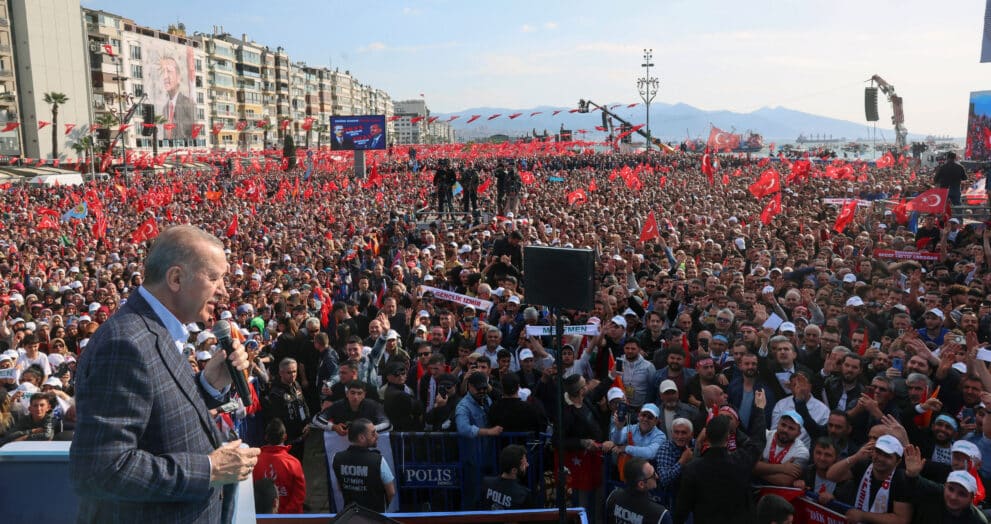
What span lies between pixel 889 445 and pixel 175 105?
3718 inches

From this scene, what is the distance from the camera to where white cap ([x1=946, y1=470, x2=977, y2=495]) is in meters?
3.96

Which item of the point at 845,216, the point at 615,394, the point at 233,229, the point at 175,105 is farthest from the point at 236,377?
Answer: the point at 175,105

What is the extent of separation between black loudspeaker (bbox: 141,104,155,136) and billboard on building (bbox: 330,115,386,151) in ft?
122

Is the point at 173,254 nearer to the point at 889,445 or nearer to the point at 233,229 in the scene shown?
the point at 889,445

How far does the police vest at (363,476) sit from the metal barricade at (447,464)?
2.54 ft

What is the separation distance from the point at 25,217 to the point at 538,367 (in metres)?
22.0

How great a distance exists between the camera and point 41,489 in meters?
2.42

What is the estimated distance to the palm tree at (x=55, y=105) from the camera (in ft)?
214

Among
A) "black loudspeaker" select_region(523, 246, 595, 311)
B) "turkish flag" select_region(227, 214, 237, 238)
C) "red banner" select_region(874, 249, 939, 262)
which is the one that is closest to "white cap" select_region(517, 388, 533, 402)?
"black loudspeaker" select_region(523, 246, 595, 311)

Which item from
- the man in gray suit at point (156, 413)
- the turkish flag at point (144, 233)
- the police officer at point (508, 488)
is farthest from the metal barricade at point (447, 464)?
the turkish flag at point (144, 233)

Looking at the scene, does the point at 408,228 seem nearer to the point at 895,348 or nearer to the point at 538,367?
the point at 538,367

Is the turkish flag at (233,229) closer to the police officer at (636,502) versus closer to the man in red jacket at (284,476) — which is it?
the man in red jacket at (284,476)

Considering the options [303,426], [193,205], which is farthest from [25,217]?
[303,426]

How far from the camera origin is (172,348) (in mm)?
2105
